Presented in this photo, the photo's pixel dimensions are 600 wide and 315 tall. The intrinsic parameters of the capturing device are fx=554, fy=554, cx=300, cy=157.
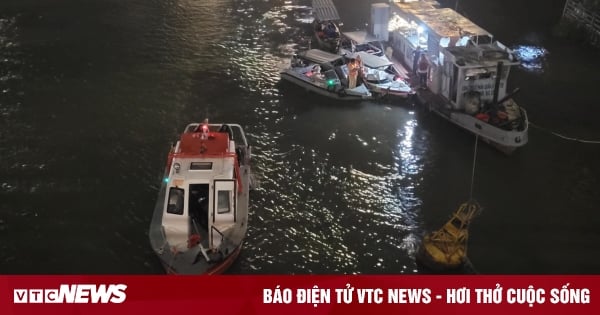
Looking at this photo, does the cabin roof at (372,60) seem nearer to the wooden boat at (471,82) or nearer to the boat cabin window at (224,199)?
the wooden boat at (471,82)

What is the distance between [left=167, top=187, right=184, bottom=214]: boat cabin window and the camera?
18672mm

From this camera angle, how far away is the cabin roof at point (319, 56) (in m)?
32.1

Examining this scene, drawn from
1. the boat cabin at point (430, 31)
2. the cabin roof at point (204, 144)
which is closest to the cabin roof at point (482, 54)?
the boat cabin at point (430, 31)

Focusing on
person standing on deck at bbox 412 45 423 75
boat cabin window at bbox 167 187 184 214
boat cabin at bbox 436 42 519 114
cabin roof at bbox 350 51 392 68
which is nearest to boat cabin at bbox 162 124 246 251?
boat cabin window at bbox 167 187 184 214

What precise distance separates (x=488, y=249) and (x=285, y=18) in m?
26.9

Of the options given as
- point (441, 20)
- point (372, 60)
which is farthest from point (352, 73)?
point (441, 20)

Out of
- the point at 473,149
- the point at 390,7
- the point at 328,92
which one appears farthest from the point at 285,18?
the point at 473,149

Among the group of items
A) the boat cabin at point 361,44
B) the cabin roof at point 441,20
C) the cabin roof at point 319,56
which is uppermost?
the cabin roof at point 441,20

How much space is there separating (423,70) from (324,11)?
12018mm

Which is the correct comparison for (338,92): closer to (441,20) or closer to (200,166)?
(441,20)

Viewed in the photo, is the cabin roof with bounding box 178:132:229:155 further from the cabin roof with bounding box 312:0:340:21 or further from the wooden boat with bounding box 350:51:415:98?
the cabin roof with bounding box 312:0:340:21

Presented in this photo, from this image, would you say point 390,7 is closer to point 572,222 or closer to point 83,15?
point 572,222

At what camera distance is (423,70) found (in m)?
29.4

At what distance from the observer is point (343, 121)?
2800 cm
